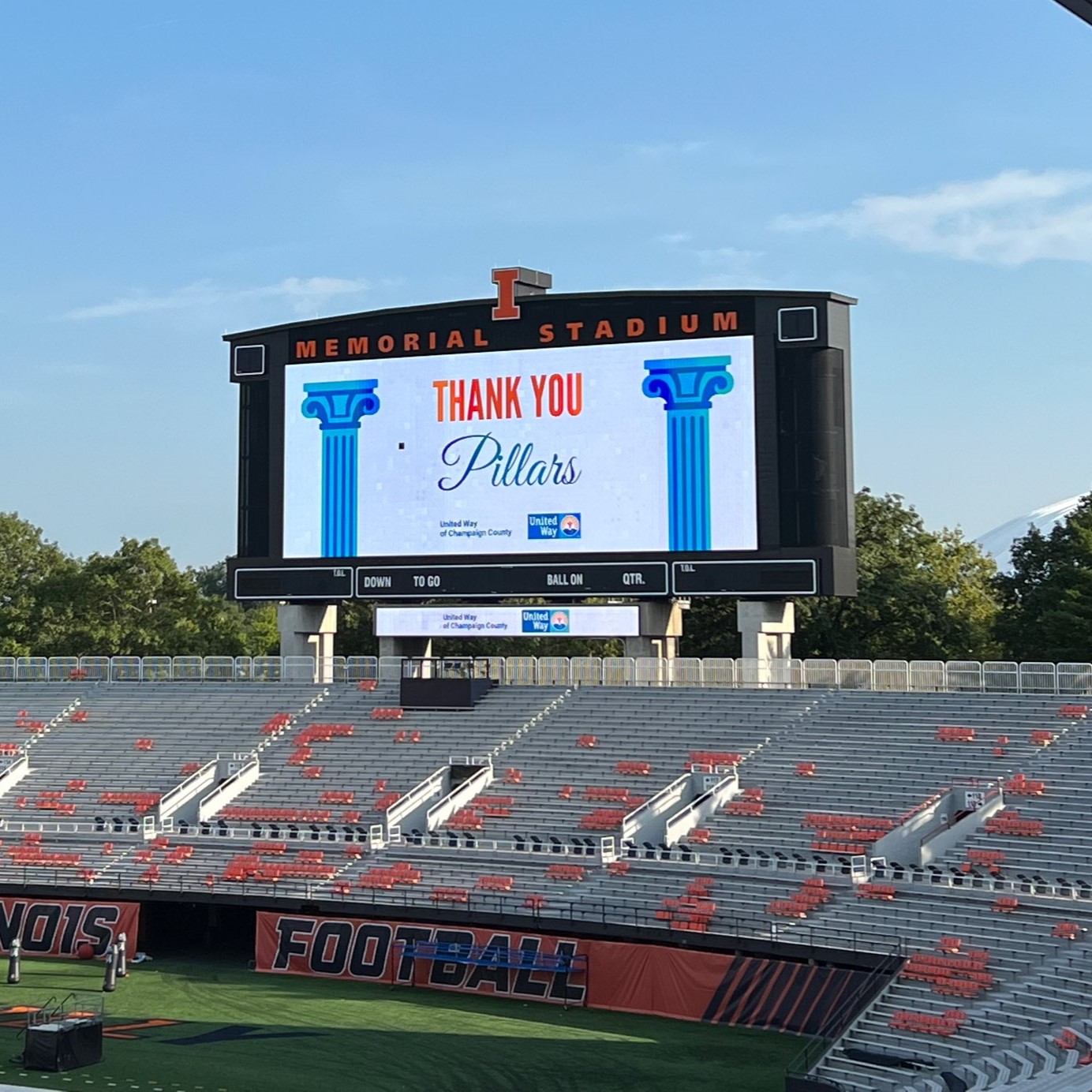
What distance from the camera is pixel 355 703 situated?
49.6m

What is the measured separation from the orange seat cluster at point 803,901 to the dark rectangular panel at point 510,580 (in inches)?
442

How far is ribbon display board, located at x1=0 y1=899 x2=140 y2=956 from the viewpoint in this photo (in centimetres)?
4138

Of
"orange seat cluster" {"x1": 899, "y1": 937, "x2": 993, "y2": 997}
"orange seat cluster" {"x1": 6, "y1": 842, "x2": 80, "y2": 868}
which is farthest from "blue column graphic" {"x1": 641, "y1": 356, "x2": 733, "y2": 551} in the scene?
"orange seat cluster" {"x1": 6, "y1": 842, "x2": 80, "y2": 868}

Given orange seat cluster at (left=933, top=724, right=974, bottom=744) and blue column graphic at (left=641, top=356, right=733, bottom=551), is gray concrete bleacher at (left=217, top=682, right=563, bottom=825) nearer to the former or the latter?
blue column graphic at (left=641, top=356, right=733, bottom=551)

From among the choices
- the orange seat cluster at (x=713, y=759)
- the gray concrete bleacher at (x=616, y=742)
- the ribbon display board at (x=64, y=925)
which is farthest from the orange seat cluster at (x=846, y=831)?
the ribbon display board at (x=64, y=925)

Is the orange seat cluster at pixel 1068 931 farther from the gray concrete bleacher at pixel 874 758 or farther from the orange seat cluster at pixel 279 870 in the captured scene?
the orange seat cluster at pixel 279 870

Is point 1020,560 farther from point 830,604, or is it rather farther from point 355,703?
point 355,703

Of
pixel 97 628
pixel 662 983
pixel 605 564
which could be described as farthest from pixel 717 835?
pixel 97 628

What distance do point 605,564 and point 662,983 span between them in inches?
532

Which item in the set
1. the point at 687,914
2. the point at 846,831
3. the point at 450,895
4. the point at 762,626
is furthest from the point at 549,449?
the point at 687,914

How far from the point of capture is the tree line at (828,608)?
57.8m

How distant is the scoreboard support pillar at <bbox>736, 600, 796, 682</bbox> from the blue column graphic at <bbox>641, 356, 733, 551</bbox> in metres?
2.07

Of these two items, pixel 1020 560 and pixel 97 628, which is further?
pixel 97 628

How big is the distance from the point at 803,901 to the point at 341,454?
2010 cm
